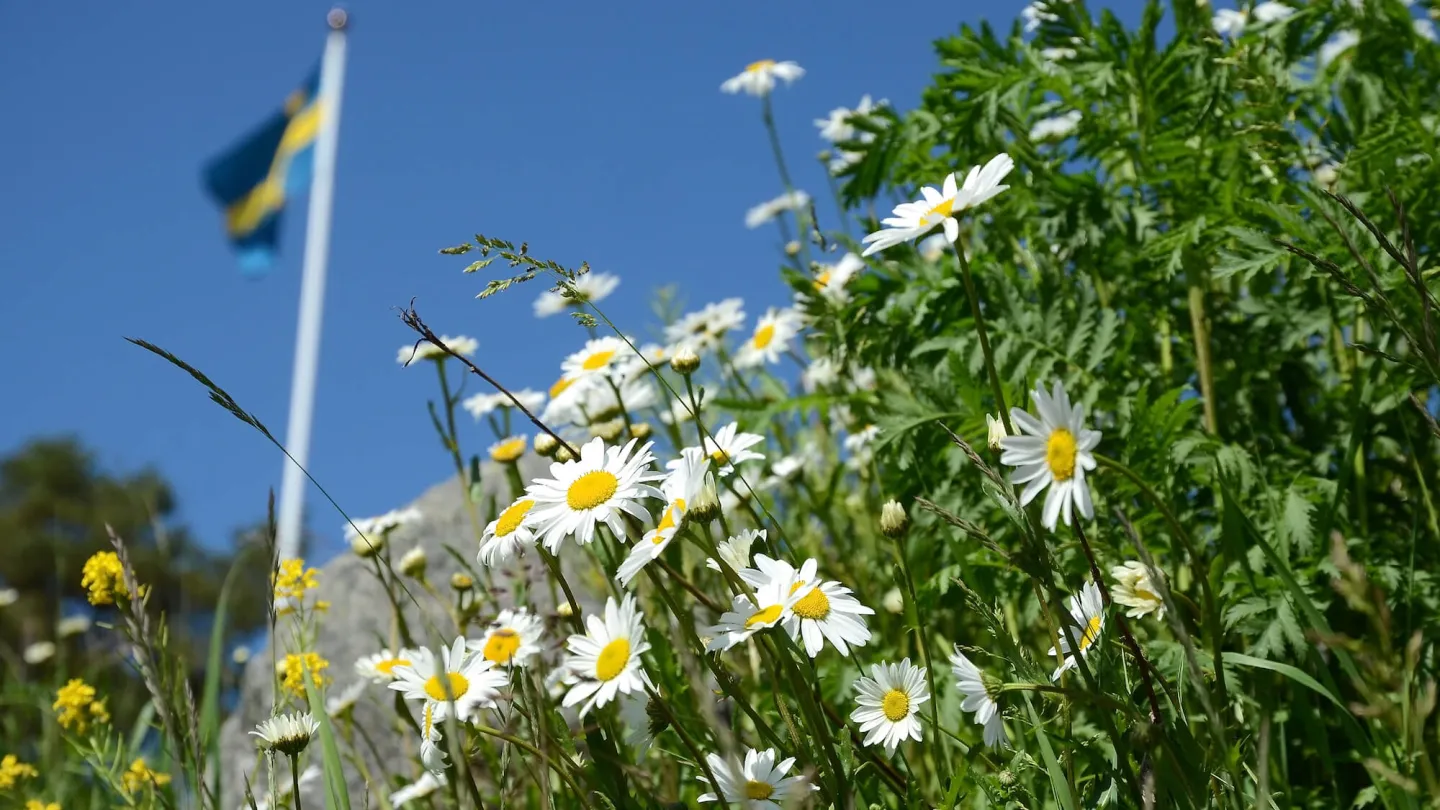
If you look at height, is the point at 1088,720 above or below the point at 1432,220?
below

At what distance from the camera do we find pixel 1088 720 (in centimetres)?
202

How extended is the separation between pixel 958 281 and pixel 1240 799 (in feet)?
4.43

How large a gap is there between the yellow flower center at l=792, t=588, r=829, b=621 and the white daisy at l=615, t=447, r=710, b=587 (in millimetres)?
166

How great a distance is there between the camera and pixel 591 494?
1467 mm

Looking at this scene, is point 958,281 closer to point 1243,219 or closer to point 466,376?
point 1243,219

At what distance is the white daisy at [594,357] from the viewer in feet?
7.63

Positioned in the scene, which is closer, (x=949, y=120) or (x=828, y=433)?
(x=949, y=120)

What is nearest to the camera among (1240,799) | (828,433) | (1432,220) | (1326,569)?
(1240,799)

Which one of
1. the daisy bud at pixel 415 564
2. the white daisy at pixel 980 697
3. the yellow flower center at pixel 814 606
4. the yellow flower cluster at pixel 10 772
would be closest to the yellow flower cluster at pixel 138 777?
the yellow flower cluster at pixel 10 772

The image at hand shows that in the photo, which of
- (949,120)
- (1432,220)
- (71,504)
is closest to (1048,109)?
(949,120)

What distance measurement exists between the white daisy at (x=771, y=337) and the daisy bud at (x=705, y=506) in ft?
6.30

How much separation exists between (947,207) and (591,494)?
0.54 m

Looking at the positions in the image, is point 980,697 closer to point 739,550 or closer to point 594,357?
point 739,550

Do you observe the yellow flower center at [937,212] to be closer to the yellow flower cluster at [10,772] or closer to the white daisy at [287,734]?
the white daisy at [287,734]
